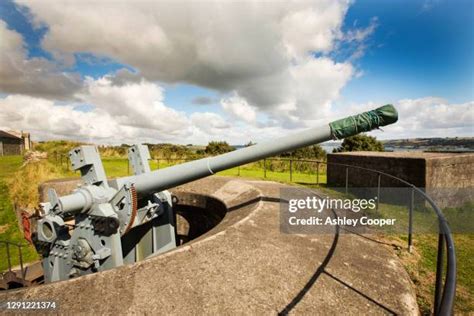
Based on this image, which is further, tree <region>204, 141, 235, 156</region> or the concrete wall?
the concrete wall

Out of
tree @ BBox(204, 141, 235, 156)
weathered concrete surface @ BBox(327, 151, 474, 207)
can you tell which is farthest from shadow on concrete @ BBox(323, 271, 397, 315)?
tree @ BBox(204, 141, 235, 156)

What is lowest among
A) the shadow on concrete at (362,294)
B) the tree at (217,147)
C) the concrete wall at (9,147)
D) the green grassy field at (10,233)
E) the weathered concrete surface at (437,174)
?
the green grassy field at (10,233)

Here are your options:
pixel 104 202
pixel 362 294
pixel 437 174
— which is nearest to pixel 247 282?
pixel 362 294

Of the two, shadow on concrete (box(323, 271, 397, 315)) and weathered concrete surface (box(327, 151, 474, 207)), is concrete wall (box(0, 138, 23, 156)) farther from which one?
shadow on concrete (box(323, 271, 397, 315))

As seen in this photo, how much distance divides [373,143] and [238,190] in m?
22.3

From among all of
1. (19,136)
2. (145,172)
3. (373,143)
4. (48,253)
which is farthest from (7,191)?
(19,136)

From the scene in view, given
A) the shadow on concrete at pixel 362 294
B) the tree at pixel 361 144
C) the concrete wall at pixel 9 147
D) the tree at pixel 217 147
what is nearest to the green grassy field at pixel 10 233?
the shadow on concrete at pixel 362 294

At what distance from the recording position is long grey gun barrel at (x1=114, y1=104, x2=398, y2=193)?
3777 millimetres

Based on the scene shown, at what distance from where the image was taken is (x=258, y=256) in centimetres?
340

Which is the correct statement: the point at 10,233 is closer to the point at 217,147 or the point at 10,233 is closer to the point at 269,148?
the point at 269,148

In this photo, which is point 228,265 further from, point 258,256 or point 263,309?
point 263,309

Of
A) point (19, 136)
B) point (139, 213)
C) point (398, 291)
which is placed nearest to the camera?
point (398, 291)

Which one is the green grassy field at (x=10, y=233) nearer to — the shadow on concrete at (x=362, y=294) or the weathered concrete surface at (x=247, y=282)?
the weathered concrete surface at (x=247, y=282)

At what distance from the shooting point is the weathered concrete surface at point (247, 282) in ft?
8.36
